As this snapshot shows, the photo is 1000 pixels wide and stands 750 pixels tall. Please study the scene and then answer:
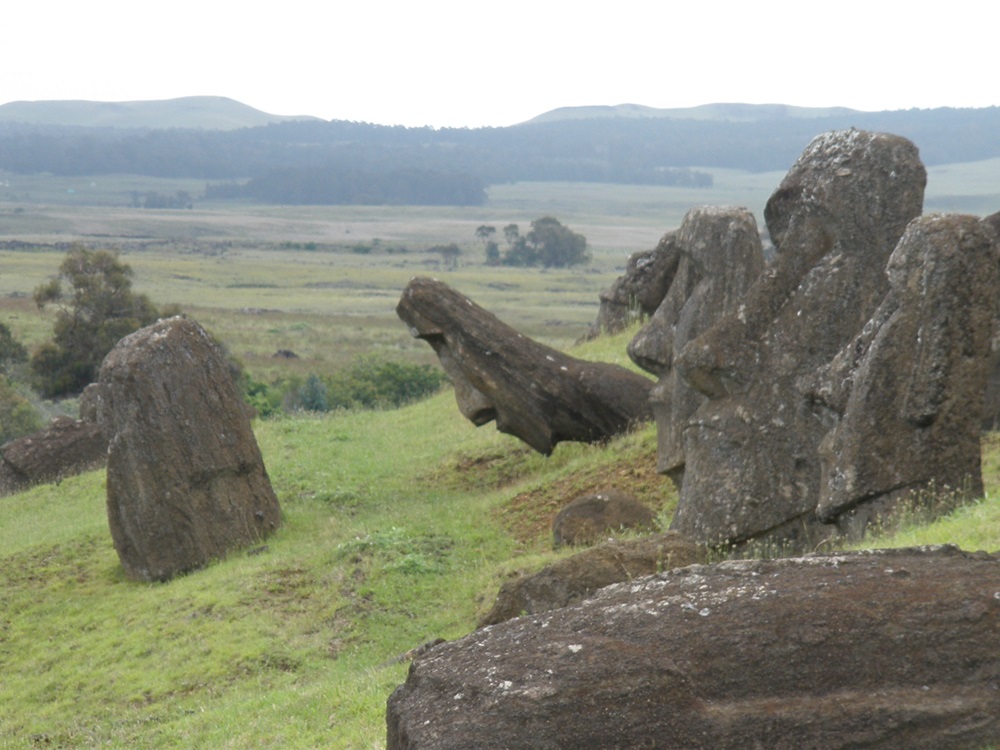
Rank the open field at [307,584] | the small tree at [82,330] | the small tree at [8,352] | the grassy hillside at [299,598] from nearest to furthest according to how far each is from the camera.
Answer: the grassy hillside at [299,598]
the open field at [307,584]
the small tree at [82,330]
the small tree at [8,352]

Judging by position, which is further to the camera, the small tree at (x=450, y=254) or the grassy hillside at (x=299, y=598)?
the small tree at (x=450, y=254)

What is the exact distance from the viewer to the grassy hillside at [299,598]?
1352 centimetres

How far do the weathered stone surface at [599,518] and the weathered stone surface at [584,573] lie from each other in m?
3.96

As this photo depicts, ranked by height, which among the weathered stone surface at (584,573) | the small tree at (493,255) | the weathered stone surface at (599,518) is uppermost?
the weathered stone surface at (584,573)

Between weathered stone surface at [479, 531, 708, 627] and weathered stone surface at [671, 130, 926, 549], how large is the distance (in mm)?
1398

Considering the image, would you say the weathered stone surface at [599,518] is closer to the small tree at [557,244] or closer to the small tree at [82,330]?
the small tree at [82,330]

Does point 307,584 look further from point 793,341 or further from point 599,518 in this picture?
point 793,341

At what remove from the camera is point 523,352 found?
24.2 metres

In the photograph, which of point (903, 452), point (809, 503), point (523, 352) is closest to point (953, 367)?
point (903, 452)

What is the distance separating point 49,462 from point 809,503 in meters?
22.5

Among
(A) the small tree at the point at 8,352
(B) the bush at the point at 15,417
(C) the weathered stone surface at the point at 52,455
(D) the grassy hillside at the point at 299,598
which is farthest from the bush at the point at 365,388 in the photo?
(D) the grassy hillside at the point at 299,598

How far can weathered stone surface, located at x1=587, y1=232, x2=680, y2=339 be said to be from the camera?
3291 centimetres

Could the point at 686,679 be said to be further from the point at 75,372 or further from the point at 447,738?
the point at 75,372

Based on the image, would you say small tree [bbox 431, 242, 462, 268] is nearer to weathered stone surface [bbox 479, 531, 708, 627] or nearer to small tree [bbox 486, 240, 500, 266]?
small tree [bbox 486, 240, 500, 266]
